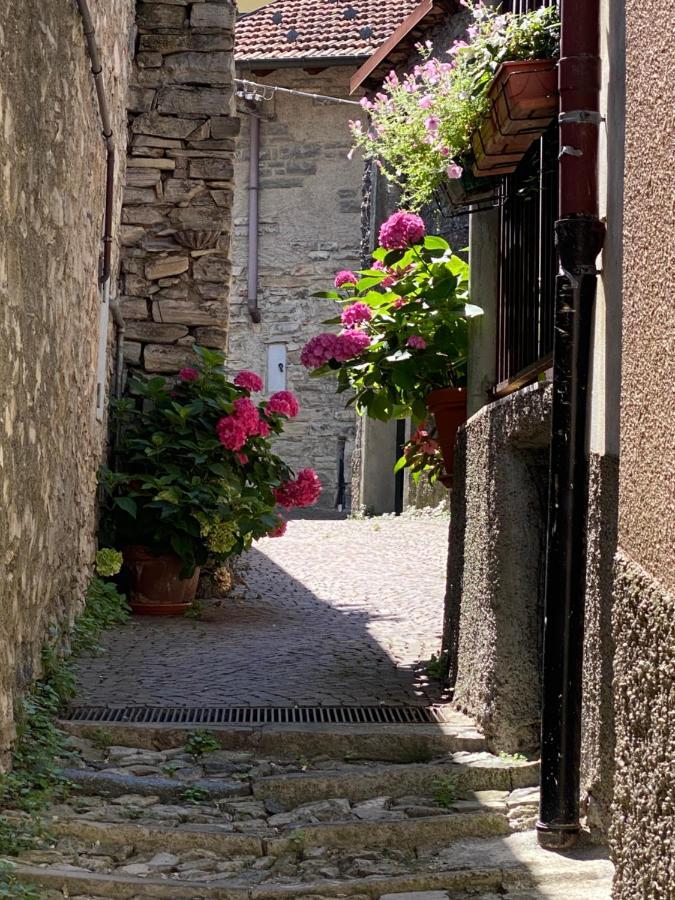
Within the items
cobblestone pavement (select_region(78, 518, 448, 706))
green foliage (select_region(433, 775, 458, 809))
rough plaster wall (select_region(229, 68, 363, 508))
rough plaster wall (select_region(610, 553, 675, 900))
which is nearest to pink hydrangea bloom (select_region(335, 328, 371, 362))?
cobblestone pavement (select_region(78, 518, 448, 706))

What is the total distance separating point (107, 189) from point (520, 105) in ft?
12.0

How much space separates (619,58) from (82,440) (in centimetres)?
382

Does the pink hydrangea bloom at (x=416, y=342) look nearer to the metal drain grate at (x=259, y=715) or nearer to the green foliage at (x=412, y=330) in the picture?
the green foliage at (x=412, y=330)

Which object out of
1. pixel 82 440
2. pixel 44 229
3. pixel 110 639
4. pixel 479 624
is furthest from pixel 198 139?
pixel 479 624

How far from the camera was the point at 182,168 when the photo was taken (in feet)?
27.8

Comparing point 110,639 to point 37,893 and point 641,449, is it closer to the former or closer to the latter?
point 37,893

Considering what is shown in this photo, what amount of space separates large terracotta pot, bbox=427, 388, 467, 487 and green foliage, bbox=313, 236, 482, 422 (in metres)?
0.08

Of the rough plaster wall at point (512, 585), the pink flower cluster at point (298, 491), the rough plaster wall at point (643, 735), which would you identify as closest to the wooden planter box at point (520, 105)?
the rough plaster wall at point (512, 585)

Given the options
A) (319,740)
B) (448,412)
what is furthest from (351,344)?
(319,740)

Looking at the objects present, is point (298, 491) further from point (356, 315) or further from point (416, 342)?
point (416, 342)

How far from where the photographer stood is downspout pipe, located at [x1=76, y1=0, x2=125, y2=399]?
5.51 m

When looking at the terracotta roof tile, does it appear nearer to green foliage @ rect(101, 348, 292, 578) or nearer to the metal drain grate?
green foliage @ rect(101, 348, 292, 578)

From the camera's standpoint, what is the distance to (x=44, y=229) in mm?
4441

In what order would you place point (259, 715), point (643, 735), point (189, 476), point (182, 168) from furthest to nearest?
point (182, 168) < point (189, 476) < point (259, 715) < point (643, 735)
